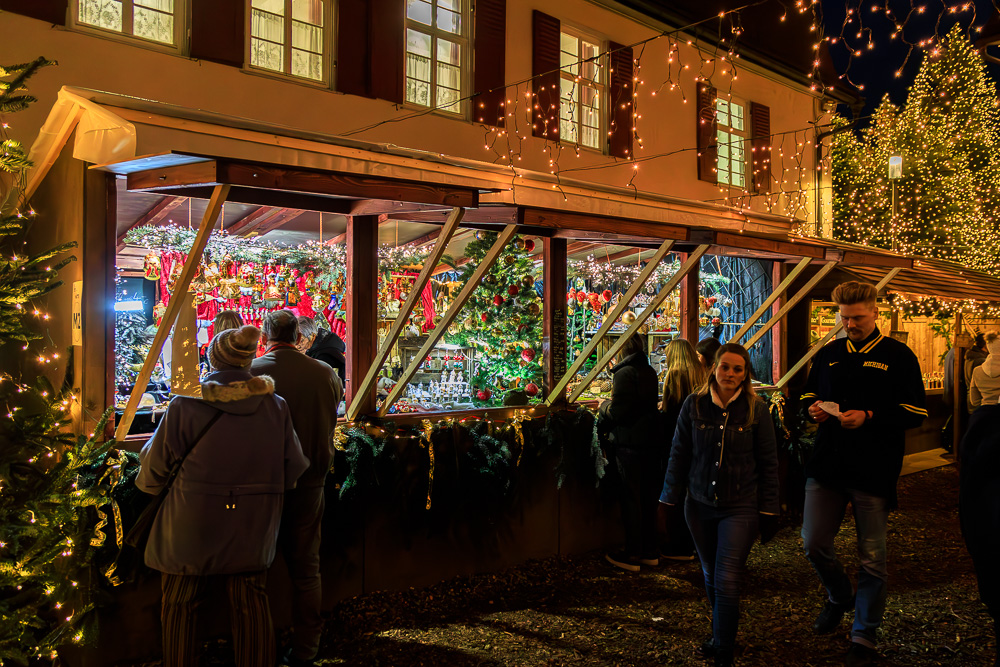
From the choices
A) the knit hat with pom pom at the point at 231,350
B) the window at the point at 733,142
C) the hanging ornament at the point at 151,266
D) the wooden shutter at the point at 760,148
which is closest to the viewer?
the knit hat with pom pom at the point at 231,350

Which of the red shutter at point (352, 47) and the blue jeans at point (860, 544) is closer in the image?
the blue jeans at point (860, 544)

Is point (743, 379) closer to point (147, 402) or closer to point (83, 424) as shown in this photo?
point (83, 424)

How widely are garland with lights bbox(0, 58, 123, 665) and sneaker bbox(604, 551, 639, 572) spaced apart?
150 inches

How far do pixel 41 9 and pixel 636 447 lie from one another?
572cm

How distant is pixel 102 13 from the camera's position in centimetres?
592

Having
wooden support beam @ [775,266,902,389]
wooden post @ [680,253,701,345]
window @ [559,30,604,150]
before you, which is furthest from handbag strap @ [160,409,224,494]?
wooden support beam @ [775,266,902,389]

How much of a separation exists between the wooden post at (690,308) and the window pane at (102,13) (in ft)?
21.4

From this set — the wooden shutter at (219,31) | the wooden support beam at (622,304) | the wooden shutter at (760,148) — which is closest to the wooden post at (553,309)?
A: the wooden support beam at (622,304)

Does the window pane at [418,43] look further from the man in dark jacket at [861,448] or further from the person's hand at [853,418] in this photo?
the person's hand at [853,418]

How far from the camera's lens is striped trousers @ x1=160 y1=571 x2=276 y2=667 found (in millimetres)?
3377

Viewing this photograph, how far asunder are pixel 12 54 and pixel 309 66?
8.43 feet

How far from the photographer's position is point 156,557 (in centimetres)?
337

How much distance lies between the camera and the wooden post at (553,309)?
701 cm

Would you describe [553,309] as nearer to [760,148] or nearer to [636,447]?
[636,447]
